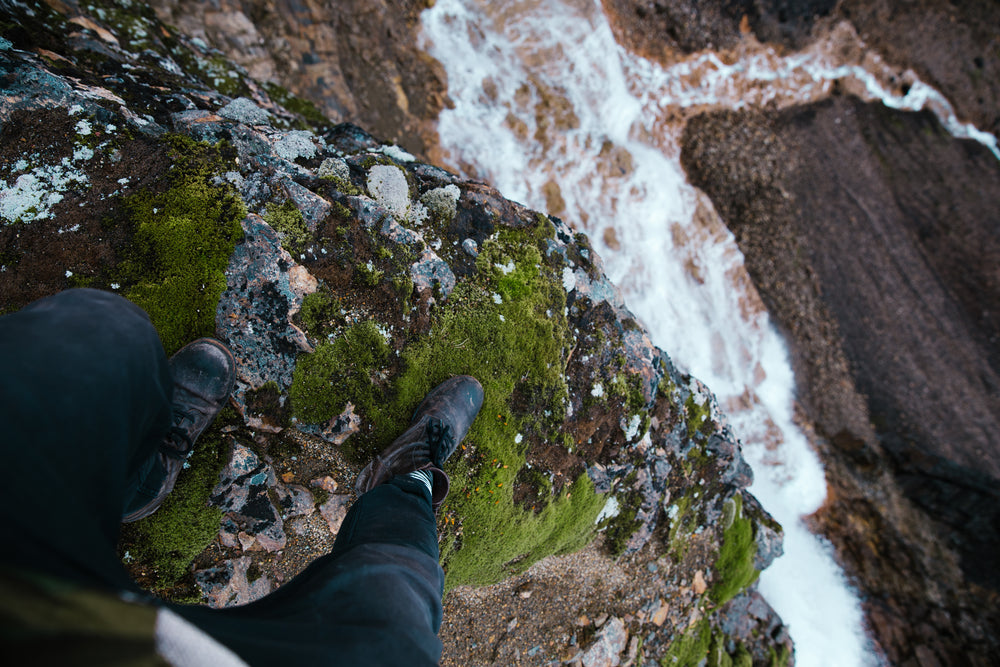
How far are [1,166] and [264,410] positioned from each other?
2258mm

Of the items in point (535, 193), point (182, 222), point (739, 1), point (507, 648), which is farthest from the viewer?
point (739, 1)

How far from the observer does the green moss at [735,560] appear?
549 cm

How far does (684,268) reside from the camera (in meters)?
8.62

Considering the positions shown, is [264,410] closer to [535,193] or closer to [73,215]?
[73,215]

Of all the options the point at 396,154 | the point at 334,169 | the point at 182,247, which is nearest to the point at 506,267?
the point at 396,154

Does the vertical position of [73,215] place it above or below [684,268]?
below

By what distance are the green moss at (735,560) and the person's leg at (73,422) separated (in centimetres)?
599

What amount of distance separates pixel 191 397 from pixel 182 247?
1099 mm

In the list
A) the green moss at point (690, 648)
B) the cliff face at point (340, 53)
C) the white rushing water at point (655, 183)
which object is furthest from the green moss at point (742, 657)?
the cliff face at point (340, 53)

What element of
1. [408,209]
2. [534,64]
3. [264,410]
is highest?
[534,64]

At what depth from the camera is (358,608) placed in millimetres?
1802

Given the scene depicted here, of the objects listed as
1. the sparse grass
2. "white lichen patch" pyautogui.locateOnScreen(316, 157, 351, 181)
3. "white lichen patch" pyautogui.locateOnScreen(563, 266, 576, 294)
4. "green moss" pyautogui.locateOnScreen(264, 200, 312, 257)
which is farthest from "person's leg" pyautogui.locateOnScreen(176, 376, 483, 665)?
"white lichen patch" pyautogui.locateOnScreen(316, 157, 351, 181)

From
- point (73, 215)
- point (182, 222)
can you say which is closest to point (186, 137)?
point (182, 222)

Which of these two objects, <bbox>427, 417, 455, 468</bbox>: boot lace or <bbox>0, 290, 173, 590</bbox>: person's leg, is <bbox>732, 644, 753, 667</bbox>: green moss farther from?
<bbox>0, 290, 173, 590</bbox>: person's leg
